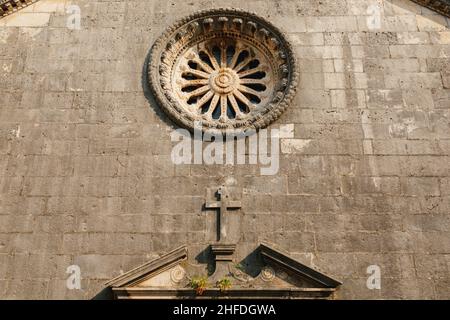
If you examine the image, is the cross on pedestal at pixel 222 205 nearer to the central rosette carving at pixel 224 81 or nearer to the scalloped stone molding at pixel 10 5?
the central rosette carving at pixel 224 81

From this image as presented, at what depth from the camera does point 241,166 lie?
1002 centimetres

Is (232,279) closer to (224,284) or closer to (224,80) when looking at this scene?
(224,284)

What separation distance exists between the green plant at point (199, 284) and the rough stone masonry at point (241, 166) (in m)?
0.67

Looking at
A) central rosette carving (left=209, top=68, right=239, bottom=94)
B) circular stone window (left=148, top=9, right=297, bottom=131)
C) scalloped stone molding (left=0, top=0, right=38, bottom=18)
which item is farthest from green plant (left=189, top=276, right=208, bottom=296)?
scalloped stone molding (left=0, top=0, right=38, bottom=18)

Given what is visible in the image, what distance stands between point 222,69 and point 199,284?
4.19m

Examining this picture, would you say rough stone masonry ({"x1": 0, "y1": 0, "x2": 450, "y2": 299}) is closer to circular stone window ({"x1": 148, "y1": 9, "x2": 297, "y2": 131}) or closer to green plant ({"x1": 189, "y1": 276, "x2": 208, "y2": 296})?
circular stone window ({"x1": 148, "y1": 9, "x2": 297, "y2": 131})

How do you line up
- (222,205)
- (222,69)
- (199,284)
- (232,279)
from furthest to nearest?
(222,69)
(222,205)
(232,279)
(199,284)

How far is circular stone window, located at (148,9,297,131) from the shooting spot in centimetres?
1057

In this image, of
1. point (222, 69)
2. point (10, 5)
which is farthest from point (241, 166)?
point (10, 5)

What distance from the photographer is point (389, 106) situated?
10430 mm

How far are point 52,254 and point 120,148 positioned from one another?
2006mm

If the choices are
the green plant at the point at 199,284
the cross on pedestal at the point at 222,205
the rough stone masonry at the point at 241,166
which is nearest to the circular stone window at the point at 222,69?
the rough stone masonry at the point at 241,166

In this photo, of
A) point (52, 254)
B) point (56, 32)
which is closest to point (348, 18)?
point (56, 32)
